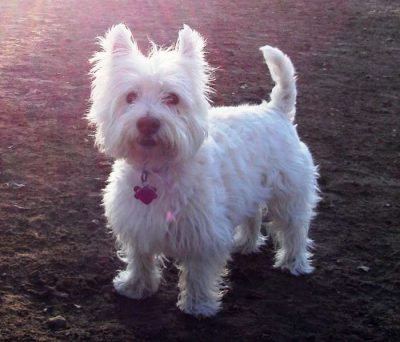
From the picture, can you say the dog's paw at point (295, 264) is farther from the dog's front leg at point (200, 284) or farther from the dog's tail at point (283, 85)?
the dog's tail at point (283, 85)

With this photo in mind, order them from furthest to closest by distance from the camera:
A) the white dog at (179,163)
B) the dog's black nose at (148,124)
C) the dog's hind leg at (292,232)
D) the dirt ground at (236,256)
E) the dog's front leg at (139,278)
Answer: the dog's hind leg at (292,232), the dog's front leg at (139,278), the dirt ground at (236,256), the white dog at (179,163), the dog's black nose at (148,124)

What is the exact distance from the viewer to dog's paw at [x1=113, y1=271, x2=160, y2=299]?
420cm

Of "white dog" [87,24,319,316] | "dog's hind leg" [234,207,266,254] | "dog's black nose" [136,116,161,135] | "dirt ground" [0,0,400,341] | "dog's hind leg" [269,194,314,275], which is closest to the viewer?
"dog's black nose" [136,116,161,135]

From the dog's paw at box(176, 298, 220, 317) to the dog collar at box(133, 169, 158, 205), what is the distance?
752 mm

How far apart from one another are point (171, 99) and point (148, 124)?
24cm

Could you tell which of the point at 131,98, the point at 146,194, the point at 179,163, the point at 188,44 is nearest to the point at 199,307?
the point at 146,194

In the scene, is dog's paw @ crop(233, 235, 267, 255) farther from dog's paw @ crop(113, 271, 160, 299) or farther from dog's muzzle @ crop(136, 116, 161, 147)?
dog's muzzle @ crop(136, 116, 161, 147)

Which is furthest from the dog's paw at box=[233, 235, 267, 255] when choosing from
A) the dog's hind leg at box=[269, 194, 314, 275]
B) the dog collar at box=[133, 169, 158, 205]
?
the dog collar at box=[133, 169, 158, 205]

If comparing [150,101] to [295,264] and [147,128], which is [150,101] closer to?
[147,128]

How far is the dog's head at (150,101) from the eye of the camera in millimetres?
3543

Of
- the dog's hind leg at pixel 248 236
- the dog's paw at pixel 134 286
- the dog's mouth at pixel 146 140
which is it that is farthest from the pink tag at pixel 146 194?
the dog's hind leg at pixel 248 236

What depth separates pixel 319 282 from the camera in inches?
181

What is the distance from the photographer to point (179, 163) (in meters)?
3.75

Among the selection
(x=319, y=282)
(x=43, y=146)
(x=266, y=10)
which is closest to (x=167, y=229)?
(x=319, y=282)
